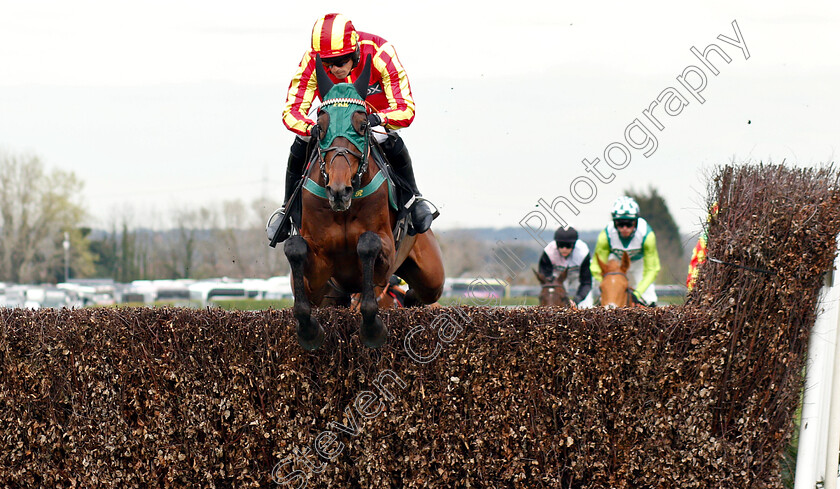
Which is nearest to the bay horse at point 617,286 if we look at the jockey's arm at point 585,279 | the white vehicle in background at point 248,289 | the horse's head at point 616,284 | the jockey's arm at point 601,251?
the horse's head at point 616,284

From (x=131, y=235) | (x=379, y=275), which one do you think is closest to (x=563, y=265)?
(x=379, y=275)

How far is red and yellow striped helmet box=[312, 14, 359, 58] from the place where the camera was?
17.4 ft

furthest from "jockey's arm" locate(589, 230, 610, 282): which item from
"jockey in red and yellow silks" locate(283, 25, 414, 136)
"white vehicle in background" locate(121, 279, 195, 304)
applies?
"white vehicle in background" locate(121, 279, 195, 304)

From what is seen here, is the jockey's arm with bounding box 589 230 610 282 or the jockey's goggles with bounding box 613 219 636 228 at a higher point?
the jockey's goggles with bounding box 613 219 636 228

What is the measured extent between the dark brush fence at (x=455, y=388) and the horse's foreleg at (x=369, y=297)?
112 millimetres

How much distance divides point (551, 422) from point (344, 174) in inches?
67.1

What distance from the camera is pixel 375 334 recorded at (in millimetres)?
4609

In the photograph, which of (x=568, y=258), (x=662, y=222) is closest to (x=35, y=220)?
(x=662, y=222)

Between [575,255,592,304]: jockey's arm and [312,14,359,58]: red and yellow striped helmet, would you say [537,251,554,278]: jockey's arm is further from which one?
[312,14,359,58]: red and yellow striped helmet

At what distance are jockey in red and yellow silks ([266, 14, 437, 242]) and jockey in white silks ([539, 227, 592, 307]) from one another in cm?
394

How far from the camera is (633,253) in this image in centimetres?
888

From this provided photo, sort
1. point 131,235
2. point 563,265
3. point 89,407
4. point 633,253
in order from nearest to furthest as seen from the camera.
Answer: point 89,407
point 633,253
point 563,265
point 131,235

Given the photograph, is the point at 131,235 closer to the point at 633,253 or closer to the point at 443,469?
the point at 633,253

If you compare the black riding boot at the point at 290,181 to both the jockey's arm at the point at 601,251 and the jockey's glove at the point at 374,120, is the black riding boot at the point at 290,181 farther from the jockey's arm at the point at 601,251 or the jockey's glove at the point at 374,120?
the jockey's arm at the point at 601,251
